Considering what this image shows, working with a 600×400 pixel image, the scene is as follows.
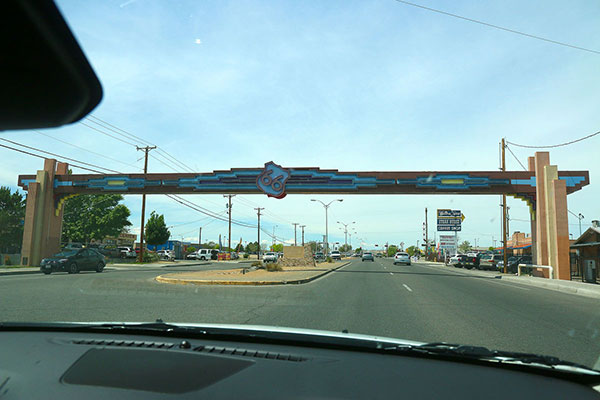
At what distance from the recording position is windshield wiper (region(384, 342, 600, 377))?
265cm

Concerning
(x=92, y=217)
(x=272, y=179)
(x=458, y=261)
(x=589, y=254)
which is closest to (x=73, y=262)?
(x=272, y=179)

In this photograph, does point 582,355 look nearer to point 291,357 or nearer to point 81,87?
point 291,357

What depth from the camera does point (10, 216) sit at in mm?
48875

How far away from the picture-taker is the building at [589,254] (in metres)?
23.6

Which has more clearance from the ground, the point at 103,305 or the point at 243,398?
the point at 243,398

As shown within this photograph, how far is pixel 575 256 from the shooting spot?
1135 inches

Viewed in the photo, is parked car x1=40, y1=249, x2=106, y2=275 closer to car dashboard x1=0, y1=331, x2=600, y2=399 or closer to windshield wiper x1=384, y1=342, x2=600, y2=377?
car dashboard x1=0, y1=331, x2=600, y2=399

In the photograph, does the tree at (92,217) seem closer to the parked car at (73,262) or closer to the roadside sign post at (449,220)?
the parked car at (73,262)

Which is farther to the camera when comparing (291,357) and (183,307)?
(183,307)

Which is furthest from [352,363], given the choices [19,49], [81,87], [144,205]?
[144,205]

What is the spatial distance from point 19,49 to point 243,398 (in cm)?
199

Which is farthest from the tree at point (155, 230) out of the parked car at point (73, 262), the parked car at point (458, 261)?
the parked car at point (458, 261)

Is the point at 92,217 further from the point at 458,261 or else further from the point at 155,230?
the point at 458,261

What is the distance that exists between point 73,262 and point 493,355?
2625 cm
